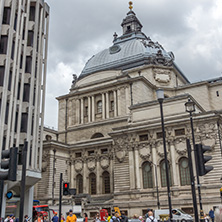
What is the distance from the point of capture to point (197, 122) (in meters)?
40.1

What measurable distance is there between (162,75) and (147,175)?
24.2 meters

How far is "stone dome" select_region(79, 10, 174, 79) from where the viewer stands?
61.4 m

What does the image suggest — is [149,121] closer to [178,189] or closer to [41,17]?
[178,189]

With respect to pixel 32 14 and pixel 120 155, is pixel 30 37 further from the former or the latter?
pixel 120 155

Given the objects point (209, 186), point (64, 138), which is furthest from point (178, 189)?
point (64, 138)

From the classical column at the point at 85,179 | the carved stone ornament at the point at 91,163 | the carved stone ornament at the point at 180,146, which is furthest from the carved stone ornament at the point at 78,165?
the carved stone ornament at the point at 180,146

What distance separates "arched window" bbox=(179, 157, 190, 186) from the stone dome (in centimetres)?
2546

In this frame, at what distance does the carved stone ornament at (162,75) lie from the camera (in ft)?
193

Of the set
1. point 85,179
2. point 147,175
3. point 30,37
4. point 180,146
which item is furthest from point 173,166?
point 30,37

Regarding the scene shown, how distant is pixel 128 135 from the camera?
44.2m

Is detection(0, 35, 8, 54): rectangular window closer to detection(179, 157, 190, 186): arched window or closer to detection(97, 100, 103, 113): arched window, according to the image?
detection(179, 157, 190, 186): arched window

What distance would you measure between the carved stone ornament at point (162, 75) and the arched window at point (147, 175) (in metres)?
21.7

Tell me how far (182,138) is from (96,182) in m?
16.5

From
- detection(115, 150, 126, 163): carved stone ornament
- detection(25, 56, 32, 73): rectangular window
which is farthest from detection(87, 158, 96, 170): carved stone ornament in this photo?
detection(25, 56, 32, 73): rectangular window
